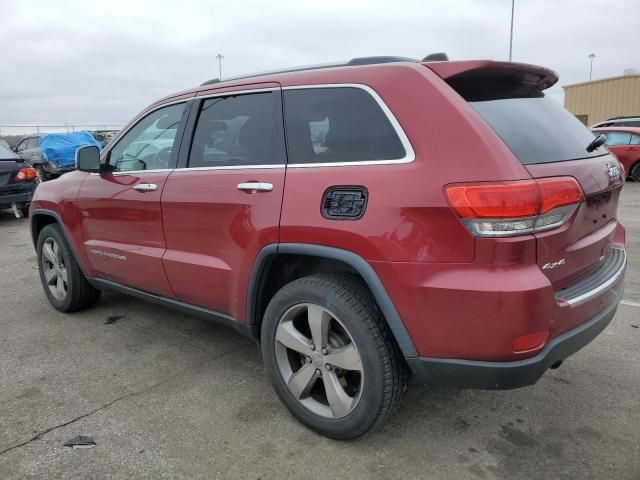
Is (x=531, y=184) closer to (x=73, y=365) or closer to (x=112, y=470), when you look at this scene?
(x=112, y=470)

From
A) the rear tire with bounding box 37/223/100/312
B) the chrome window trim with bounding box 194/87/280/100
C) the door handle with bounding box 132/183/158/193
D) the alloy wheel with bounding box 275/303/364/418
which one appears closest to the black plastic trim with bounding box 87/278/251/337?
the rear tire with bounding box 37/223/100/312

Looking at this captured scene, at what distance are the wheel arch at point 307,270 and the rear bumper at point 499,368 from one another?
0.34 feet

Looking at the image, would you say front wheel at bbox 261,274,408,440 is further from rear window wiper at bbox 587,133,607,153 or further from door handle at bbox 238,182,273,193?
rear window wiper at bbox 587,133,607,153

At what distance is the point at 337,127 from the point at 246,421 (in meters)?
1.59

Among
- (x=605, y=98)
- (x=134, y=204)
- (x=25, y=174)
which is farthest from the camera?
(x=605, y=98)

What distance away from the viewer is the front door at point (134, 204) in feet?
11.2

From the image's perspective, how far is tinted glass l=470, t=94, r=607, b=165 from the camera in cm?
222

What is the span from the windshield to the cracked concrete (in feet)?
23.6

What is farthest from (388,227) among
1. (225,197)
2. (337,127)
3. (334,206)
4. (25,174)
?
(25,174)

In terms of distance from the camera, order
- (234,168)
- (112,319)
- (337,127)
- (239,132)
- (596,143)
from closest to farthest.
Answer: (337,127), (596,143), (234,168), (239,132), (112,319)

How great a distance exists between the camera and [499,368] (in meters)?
2.10

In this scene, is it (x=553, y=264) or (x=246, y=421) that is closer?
(x=553, y=264)

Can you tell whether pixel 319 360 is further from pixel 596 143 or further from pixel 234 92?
pixel 596 143

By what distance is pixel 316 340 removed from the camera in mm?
2566
